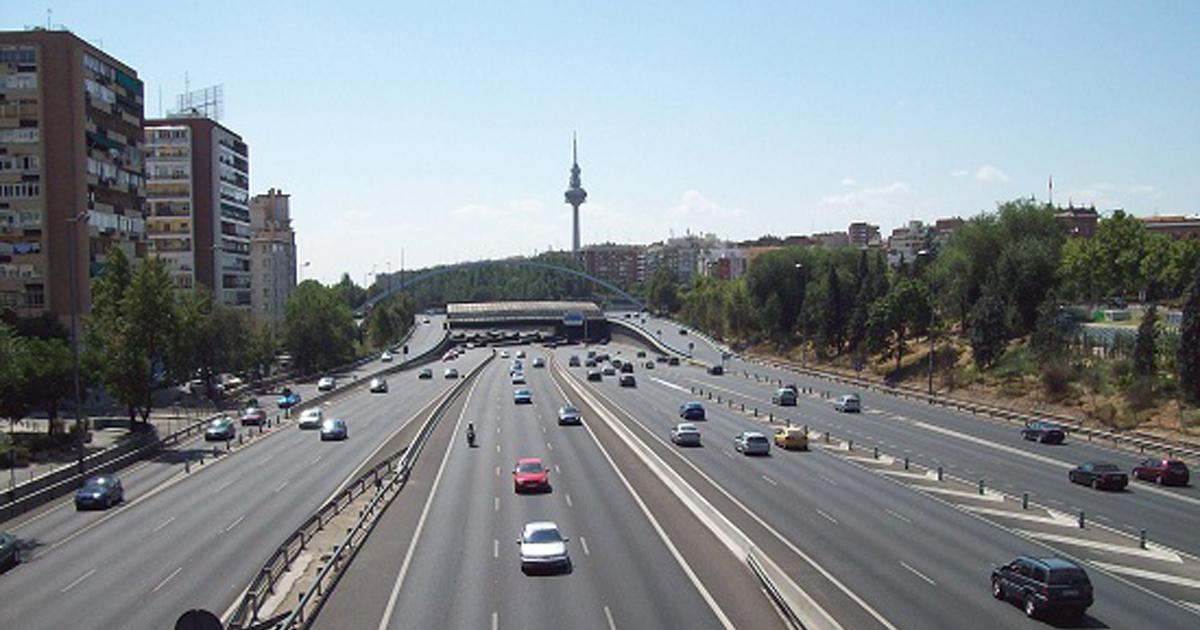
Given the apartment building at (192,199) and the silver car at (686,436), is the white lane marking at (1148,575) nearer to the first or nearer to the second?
the silver car at (686,436)

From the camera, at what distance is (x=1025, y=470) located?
42.4 metres

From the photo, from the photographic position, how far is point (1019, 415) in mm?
59750

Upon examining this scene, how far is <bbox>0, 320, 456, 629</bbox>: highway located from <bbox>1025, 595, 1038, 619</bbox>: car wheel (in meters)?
17.0

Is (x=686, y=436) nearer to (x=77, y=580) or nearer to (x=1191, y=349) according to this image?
(x=1191, y=349)

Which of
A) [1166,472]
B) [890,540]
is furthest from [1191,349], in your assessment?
[890,540]

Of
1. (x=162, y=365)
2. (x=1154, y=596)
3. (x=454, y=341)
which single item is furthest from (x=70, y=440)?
(x=454, y=341)

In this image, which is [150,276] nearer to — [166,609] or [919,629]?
[166,609]

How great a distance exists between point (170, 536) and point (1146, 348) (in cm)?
5119

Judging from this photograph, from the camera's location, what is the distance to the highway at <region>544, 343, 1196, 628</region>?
70.9ft

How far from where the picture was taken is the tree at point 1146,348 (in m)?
57.6

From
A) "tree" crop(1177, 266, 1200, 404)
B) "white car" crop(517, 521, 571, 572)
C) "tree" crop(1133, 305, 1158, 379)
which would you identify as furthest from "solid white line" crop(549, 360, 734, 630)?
"tree" crop(1133, 305, 1158, 379)

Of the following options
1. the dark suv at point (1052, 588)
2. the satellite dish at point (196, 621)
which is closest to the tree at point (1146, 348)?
the dark suv at point (1052, 588)

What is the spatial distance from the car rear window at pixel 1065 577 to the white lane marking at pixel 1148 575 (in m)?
4.95

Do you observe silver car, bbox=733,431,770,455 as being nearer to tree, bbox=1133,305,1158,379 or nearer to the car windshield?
the car windshield
